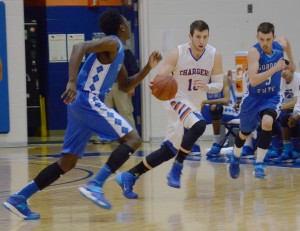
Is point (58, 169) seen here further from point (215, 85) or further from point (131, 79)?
point (215, 85)

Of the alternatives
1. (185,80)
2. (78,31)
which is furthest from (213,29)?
(185,80)

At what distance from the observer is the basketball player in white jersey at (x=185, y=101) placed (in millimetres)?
7359

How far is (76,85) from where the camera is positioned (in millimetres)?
6133

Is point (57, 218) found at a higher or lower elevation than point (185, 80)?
lower

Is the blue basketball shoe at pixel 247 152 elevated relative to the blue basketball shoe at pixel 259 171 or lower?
lower

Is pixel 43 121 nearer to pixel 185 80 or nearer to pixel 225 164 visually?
pixel 225 164

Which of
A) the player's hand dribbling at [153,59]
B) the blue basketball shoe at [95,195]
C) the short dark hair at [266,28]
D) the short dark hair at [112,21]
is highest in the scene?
the short dark hair at [112,21]

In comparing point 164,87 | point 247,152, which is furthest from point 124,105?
point 164,87

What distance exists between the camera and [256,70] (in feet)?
26.8

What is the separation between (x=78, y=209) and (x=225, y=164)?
3788 millimetres

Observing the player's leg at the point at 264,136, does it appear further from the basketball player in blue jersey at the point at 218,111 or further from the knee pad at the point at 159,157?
the basketball player in blue jersey at the point at 218,111

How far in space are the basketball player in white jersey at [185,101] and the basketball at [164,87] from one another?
25 cm

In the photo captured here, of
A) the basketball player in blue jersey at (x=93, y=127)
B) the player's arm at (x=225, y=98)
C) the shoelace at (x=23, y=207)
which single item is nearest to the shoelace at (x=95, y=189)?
the basketball player in blue jersey at (x=93, y=127)

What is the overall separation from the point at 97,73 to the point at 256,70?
2.44 metres
